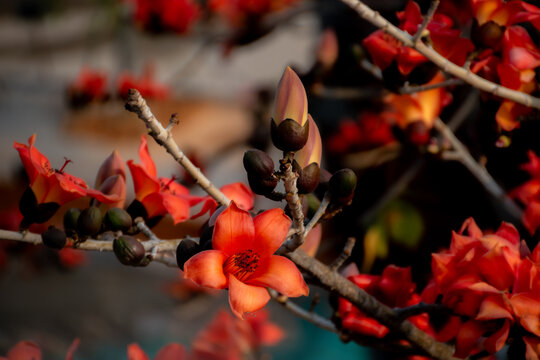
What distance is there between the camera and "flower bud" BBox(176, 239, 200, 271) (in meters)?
0.27

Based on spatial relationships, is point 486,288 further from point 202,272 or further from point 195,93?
point 195,93

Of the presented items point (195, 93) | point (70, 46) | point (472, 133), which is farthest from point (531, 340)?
point (70, 46)

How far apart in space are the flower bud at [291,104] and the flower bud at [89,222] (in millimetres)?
115

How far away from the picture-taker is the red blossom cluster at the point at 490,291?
0.28m

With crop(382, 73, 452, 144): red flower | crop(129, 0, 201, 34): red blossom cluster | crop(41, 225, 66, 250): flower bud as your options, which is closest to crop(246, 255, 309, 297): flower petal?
crop(41, 225, 66, 250): flower bud

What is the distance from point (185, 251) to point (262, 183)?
0.05 metres

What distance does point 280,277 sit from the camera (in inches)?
9.9

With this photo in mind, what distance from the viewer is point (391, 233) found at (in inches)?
28.1

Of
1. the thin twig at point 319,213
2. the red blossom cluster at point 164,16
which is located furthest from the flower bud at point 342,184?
the red blossom cluster at point 164,16

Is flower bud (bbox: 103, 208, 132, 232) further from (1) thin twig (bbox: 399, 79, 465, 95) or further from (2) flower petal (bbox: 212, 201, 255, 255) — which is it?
(1) thin twig (bbox: 399, 79, 465, 95)

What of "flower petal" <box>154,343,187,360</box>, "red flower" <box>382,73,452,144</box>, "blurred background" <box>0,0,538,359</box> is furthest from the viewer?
"blurred background" <box>0,0,538,359</box>

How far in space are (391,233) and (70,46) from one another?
433 centimetres

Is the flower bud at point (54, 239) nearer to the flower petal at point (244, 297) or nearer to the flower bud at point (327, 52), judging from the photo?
the flower petal at point (244, 297)

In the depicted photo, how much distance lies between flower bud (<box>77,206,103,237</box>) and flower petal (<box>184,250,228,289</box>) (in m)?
0.08
